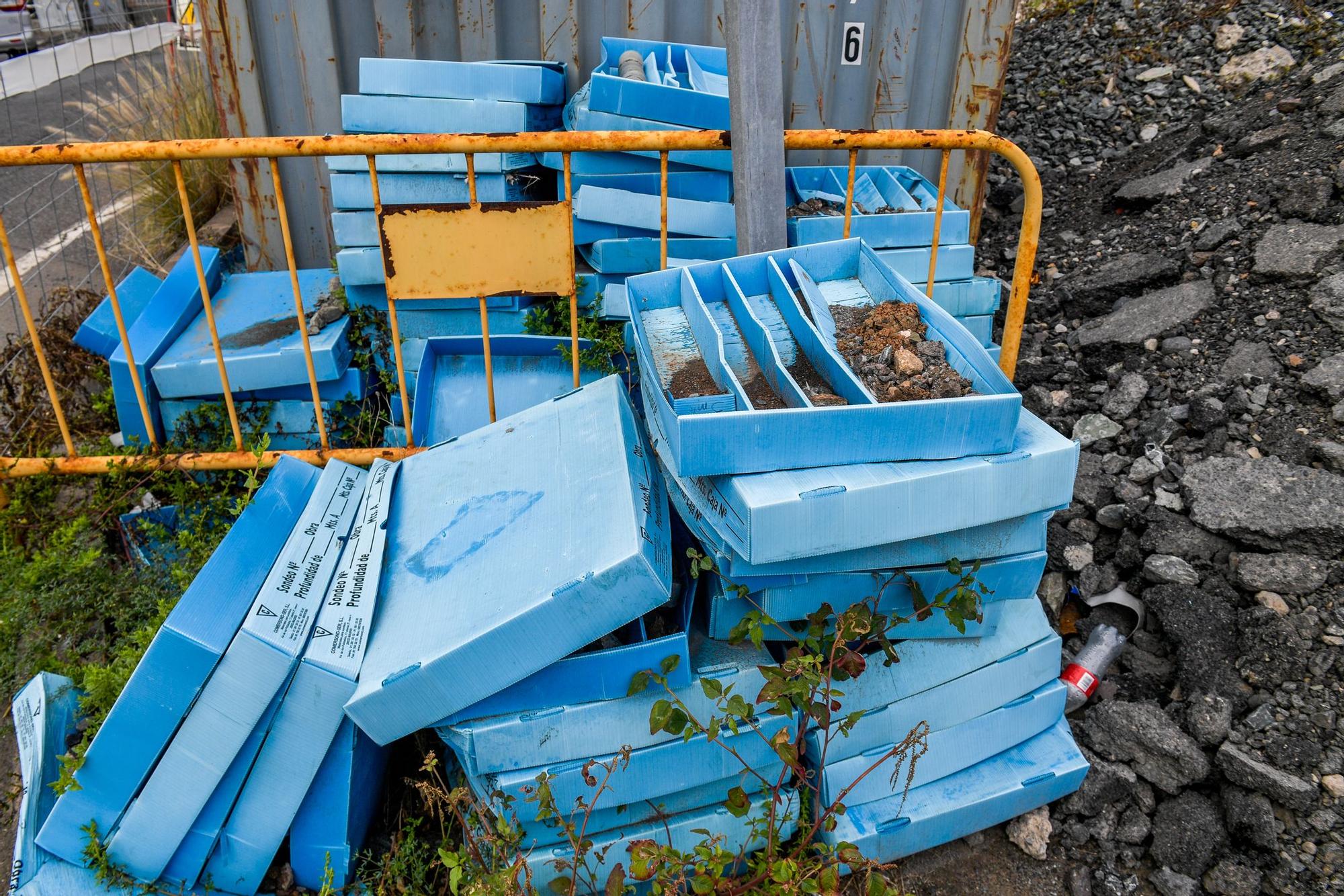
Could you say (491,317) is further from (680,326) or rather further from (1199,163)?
(1199,163)

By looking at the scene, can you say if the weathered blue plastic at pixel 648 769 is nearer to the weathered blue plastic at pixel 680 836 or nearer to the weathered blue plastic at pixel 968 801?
the weathered blue plastic at pixel 680 836

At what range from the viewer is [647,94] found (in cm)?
325

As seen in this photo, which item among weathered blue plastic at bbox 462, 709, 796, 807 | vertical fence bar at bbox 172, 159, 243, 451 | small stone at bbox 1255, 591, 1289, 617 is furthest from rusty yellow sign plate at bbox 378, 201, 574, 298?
small stone at bbox 1255, 591, 1289, 617

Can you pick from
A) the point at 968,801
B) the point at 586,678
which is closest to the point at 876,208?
the point at 968,801

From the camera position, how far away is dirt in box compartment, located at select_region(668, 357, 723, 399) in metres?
2.05

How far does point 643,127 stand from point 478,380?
1180mm

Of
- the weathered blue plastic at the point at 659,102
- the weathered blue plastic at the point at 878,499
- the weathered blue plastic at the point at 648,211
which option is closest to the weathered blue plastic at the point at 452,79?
the weathered blue plastic at the point at 659,102

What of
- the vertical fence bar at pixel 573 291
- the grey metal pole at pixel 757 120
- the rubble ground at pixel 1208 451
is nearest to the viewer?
the rubble ground at pixel 1208 451

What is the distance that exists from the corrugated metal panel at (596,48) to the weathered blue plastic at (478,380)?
175cm

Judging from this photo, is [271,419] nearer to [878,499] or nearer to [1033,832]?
[878,499]

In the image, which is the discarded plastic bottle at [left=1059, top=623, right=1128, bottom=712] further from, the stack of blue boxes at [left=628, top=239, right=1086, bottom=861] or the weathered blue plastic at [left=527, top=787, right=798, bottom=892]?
the weathered blue plastic at [left=527, top=787, right=798, bottom=892]

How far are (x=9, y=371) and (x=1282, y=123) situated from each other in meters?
5.95

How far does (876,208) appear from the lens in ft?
12.2

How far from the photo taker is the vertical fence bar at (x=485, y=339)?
8.73 feet
